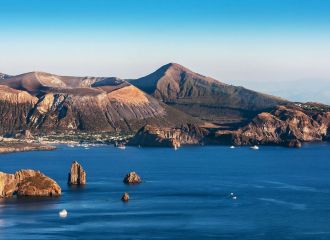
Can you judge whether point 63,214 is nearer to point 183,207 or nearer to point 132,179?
point 183,207

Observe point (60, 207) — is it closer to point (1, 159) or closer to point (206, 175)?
point (206, 175)

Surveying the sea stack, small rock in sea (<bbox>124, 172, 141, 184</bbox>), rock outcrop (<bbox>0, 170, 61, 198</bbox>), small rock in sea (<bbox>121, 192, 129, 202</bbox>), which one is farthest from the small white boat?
small rock in sea (<bbox>124, 172, 141, 184</bbox>)

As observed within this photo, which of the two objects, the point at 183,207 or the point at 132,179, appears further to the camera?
the point at 132,179

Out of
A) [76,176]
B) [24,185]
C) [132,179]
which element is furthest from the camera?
[132,179]

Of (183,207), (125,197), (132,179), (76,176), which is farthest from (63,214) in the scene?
(132,179)

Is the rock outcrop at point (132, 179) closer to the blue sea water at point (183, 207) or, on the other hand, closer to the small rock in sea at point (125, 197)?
the blue sea water at point (183, 207)

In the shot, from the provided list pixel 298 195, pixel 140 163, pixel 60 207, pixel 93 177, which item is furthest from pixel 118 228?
pixel 140 163
